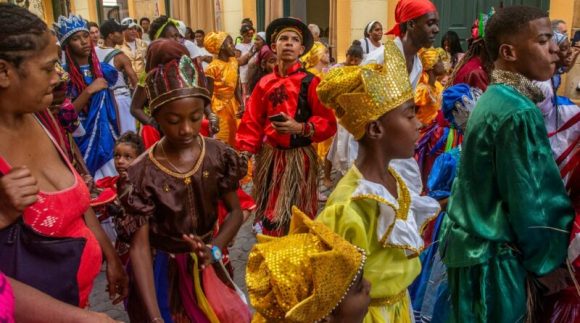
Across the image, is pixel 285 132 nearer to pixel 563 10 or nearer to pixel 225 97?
pixel 225 97

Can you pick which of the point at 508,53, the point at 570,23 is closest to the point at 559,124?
the point at 508,53

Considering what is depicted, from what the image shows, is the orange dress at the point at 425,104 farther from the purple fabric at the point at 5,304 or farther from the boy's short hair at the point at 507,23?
the purple fabric at the point at 5,304

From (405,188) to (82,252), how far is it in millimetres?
1285

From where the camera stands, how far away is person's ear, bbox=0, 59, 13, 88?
176cm

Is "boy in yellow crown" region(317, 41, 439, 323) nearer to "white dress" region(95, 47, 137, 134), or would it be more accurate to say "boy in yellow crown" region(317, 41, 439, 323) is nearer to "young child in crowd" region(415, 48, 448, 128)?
Answer: "young child in crowd" region(415, 48, 448, 128)

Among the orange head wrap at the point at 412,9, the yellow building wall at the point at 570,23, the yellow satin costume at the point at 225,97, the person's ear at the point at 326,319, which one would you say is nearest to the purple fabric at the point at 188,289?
the person's ear at the point at 326,319

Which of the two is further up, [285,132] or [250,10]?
[250,10]

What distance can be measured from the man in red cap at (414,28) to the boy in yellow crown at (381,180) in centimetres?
234

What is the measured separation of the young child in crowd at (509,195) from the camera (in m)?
2.14

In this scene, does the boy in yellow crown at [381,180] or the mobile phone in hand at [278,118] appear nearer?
the boy in yellow crown at [381,180]

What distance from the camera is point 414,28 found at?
4574 mm

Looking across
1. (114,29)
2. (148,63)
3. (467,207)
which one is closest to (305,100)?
(148,63)

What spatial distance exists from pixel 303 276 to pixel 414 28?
11.5ft

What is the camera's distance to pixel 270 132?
441cm
